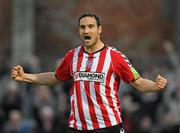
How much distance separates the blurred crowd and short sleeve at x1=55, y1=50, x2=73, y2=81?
4465mm

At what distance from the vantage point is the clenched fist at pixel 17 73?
9372 millimetres

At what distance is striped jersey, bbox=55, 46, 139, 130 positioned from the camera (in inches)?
351

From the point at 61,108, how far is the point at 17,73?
16.2ft

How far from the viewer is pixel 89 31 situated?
29.1 ft

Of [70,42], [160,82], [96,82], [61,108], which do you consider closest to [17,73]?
[96,82]

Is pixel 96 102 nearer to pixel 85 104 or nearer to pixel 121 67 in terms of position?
pixel 85 104

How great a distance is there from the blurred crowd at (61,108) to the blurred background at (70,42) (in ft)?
0.05

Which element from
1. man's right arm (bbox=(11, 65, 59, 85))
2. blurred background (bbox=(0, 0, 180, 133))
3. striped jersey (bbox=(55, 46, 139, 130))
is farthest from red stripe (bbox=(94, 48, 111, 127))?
blurred background (bbox=(0, 0, 180, 133))

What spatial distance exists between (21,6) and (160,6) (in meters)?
2.85

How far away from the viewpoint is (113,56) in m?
8.99

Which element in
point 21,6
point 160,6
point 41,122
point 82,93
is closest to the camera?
point 82,93

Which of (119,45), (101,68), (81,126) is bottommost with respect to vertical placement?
(81,126)

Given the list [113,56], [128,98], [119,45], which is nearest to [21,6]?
[119,45]

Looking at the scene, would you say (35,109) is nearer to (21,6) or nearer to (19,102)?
(19,102)
